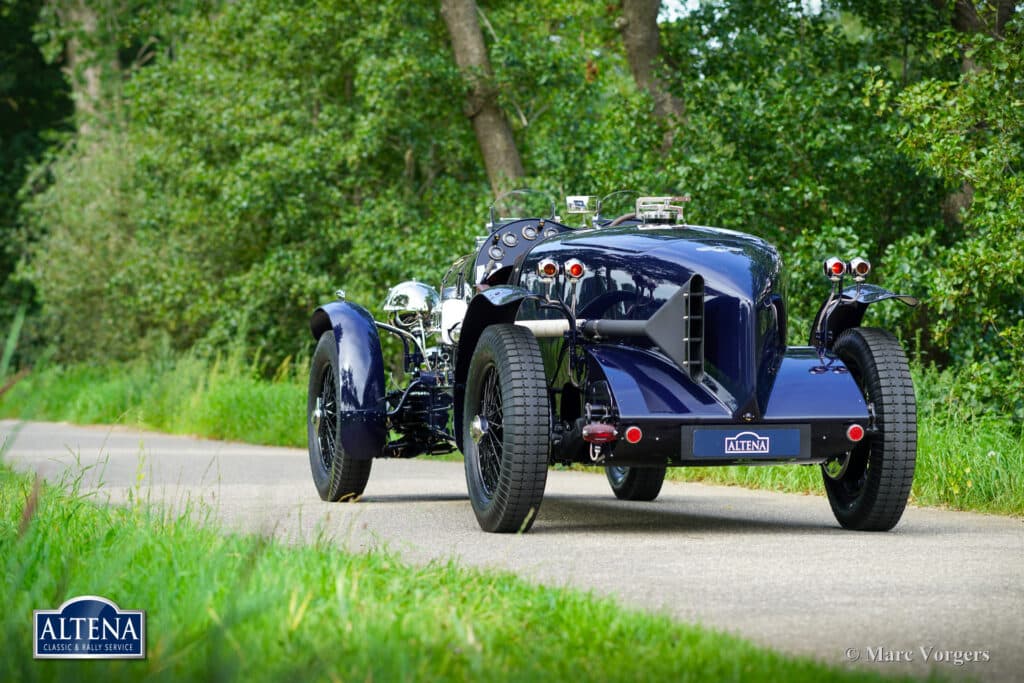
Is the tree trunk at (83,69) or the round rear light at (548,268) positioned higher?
the tree trunk at (83,69)

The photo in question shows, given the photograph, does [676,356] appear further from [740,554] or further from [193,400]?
[193,400]

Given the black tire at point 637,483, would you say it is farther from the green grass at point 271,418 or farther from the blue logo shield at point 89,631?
the blue logo shield at point 89,631

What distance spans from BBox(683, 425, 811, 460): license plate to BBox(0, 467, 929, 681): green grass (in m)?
2.00

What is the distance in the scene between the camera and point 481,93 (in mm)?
21641

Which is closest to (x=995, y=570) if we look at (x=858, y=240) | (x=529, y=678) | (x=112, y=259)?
(x=529, y=678)

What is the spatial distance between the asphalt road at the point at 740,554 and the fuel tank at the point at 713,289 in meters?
0.88

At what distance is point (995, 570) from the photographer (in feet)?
22.1

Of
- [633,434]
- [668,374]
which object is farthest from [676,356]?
[633,434]

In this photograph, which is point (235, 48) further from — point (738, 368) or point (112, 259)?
point (738, 368)

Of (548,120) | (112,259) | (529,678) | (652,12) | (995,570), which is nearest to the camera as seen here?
(529,678)

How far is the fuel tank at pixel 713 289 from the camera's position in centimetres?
804

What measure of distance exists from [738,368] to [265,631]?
3.96m

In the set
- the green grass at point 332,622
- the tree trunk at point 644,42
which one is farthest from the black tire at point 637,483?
the tree trunk at point 644,42

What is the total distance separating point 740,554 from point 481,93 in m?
15.1
